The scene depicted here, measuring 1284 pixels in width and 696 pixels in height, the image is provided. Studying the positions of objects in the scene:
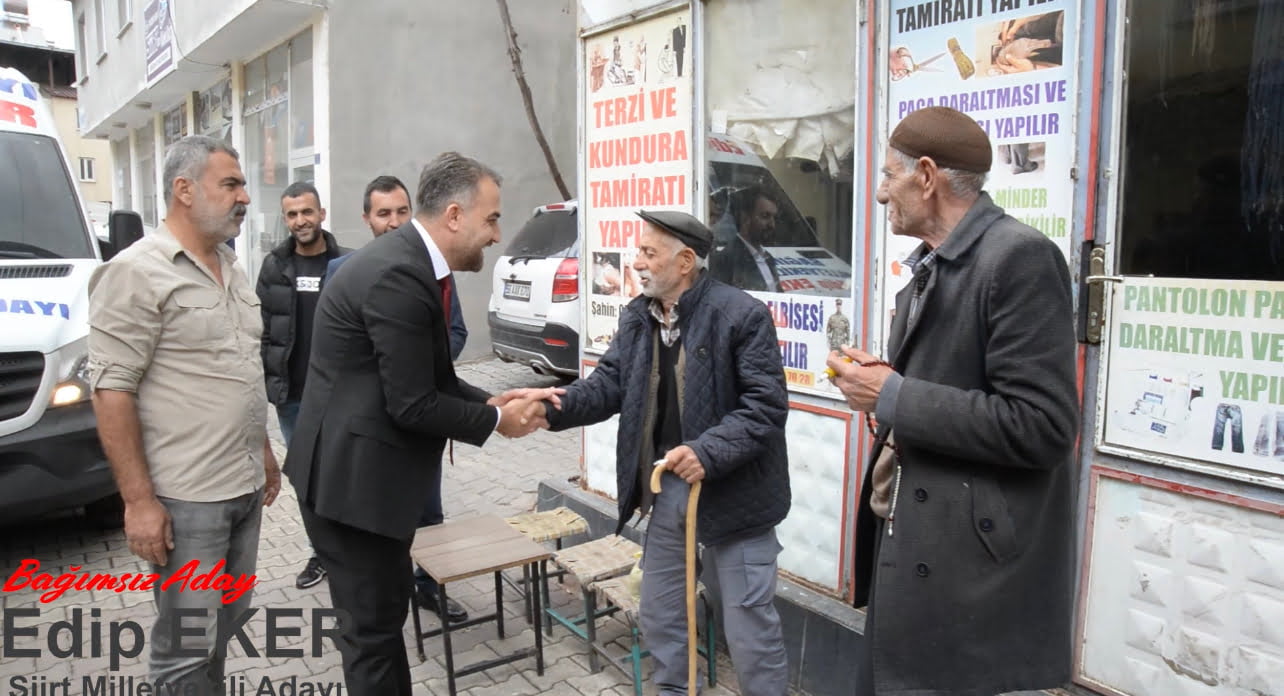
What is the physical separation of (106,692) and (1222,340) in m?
4.31

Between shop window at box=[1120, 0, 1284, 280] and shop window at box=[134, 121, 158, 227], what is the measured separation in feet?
69.4

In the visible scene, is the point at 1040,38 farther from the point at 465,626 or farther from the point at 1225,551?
the point at 465,626

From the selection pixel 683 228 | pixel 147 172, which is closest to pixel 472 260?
pixel 683 228

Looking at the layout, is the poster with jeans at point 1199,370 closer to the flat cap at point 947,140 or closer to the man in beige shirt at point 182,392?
the flat cap at point 947,140

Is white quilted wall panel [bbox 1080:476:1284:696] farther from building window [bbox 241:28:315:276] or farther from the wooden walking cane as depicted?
building window [bbox 241:28:315:276]

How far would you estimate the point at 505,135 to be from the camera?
11430mm

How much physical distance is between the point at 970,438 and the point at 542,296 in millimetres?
→ 6744

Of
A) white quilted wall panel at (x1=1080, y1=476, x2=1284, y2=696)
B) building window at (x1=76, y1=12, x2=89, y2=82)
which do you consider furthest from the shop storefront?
building window at (x1=76, y1=12, x2=89, y2=82)

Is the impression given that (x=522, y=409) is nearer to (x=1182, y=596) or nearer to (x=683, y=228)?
(x=683, y=228)

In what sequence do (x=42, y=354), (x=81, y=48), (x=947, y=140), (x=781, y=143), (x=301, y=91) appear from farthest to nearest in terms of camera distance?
1. (x=81, y=48)
2. (x=301, y=91)
3. (x=42, y=354)
4. (x=781, y=143)
5. (x=947, y=140)

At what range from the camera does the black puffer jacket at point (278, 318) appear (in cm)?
435

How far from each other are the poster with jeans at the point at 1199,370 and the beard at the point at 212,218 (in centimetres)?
286

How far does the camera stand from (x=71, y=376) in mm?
4684

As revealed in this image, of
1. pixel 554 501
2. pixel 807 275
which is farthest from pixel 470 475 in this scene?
pixel 807 275
